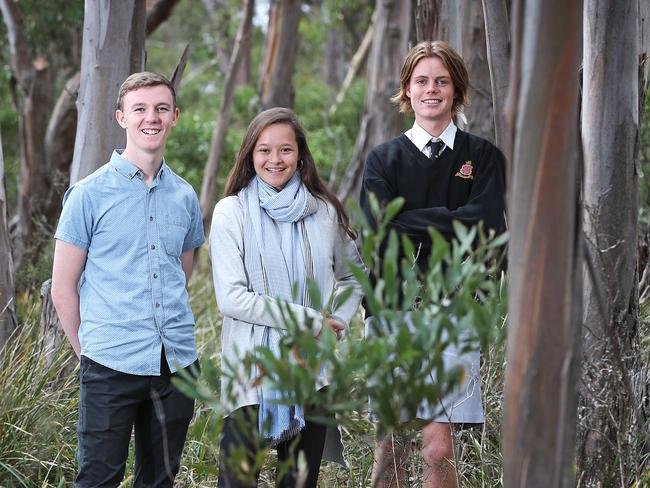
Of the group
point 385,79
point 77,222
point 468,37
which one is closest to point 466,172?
point 77,222

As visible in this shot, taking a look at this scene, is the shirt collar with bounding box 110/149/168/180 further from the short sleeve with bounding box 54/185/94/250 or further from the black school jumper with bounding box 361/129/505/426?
the black school jumper with bounding box 361/129/505/426

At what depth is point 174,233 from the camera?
12.0 feet

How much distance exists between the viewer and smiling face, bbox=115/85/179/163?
362 centimetres

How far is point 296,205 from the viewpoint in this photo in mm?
3645

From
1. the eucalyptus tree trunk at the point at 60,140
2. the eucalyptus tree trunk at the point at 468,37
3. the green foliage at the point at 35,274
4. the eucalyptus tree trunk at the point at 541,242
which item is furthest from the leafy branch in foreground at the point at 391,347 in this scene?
the eucalyptus tree trunk at the point at 60,140

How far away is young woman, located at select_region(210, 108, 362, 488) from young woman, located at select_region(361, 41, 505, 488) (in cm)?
24

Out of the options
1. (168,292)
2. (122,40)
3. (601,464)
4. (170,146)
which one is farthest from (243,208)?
(170,146)

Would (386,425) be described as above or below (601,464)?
above

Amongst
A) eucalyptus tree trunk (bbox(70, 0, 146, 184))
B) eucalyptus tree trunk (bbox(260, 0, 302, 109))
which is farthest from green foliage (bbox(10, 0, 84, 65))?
eucalyptus tree trunk (bbox(70, 0, 146, 184))

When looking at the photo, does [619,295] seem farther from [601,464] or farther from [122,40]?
[122,40]

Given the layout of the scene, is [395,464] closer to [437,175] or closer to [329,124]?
[437,175]

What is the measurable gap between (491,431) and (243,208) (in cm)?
165

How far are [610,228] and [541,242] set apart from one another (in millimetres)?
1580

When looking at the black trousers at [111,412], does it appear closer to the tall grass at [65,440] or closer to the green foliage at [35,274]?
the tall grass at [65,440]
